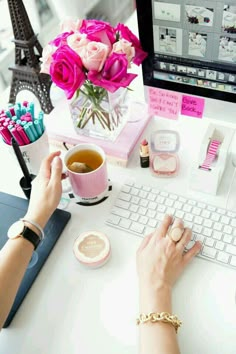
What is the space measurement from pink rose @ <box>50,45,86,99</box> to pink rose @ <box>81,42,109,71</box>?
0.05ft

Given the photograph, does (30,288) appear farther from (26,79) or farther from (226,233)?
(26,79)

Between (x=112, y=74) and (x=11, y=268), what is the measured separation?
0.41 metres

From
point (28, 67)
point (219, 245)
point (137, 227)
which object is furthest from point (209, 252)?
point (28, 67)

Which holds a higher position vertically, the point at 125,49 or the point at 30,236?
the point at 125,49

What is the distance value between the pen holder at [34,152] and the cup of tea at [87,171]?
0.07 metres

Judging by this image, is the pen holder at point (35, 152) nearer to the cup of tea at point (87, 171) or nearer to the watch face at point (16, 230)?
the cup of tea at point (87, 171)

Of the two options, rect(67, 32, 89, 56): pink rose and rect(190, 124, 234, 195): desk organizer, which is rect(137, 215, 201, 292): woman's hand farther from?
rect(67, 32, 89, 56): pink rose

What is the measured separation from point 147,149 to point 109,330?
1.26ft

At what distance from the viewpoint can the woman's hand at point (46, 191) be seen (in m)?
0.69

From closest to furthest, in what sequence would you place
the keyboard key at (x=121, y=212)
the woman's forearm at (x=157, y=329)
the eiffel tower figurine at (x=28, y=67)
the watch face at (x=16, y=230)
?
the woman's forearm at (x=157, y=329), the watch face at (x=16, y=230), the keyboard key at (x=121, y=212), the eiffel tower figurine at (x=28, y=67)

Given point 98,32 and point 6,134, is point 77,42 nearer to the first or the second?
point 98,32

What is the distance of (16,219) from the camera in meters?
0.75

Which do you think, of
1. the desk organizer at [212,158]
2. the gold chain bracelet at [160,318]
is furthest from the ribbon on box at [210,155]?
the gold chain bracelet at [160,318]

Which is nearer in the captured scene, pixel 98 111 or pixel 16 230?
pixel 16 230
